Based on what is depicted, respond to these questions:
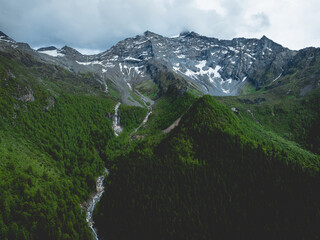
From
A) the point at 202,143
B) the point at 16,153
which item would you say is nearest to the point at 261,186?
the point at 202,143

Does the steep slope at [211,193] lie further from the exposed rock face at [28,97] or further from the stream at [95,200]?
the exposed rock face at [28,97]

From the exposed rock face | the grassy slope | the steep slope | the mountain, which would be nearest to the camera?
the grassy slope

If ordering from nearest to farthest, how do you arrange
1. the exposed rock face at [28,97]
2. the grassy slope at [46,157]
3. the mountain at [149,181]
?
the grassy slope at [46,157], the mountain at [149,181], the exposed rock face at [28,97]

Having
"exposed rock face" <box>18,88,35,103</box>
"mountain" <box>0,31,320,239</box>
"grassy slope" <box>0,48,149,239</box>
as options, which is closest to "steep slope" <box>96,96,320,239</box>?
"mountain" <box>0,31,320,239</box>

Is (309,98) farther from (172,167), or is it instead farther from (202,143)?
(172,167)

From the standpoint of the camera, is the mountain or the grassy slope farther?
the mountain

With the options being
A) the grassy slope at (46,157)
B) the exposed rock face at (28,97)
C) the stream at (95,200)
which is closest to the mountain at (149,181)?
the grassy slope at (46,157)

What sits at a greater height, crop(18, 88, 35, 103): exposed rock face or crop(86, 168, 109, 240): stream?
crop(18, 88, 35, 103): exposed rock face

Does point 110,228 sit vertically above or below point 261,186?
below

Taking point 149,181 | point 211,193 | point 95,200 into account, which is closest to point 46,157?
point 95,200

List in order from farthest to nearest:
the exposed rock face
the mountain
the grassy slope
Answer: the exposed rock face
the mountain
the grassy slope

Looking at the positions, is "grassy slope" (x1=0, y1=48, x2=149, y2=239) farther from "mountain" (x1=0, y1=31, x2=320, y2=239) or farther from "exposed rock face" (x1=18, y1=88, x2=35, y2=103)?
"mountain" (x1=0, y1=31, x2=320, y2=239)
